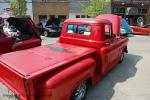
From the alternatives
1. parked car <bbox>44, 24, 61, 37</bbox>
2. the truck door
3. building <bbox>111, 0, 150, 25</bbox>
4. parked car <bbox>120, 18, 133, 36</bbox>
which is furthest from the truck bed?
building <bbox>111, 0, 150, 25</bbox>

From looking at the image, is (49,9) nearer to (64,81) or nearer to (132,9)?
(132,9)

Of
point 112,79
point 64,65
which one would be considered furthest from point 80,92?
point 112,79

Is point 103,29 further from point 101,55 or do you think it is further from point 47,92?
point 47,92

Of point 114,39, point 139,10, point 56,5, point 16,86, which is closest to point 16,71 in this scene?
point 16,86

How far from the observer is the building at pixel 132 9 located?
85.9 ft

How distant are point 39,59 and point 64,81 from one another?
96 centimetres

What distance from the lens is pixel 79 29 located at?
665 cm

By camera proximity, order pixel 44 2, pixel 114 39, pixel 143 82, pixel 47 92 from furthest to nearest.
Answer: pixel 44 2, pixel 114 39, pixel 143 82, pixel 47 92

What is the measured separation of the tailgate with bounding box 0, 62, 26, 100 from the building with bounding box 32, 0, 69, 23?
22.6 meters

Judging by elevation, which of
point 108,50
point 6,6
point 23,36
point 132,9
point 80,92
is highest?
point 6,6

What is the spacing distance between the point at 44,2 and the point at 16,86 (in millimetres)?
23594

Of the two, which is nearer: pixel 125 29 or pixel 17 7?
pixel 125 29

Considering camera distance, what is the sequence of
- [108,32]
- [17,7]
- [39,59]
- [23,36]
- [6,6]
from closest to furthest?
[39,59] → [108,32] → [23,36] → [17,7] → [6,6]

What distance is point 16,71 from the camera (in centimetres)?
393
